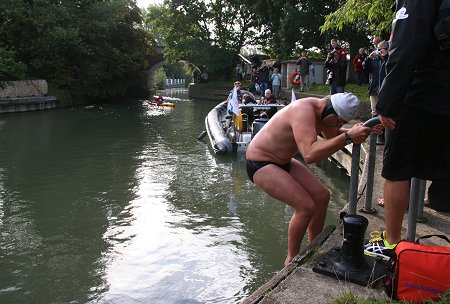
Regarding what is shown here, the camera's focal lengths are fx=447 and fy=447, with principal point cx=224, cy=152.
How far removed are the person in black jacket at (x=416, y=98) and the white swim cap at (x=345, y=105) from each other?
1.35 ft

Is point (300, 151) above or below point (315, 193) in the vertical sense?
above

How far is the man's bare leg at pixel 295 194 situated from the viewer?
3443mm

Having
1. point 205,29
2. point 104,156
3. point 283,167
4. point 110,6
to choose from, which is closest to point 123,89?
point 110,6

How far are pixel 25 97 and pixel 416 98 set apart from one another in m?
24.5

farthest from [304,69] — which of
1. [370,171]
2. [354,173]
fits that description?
[354,173]

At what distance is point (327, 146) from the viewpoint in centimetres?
312

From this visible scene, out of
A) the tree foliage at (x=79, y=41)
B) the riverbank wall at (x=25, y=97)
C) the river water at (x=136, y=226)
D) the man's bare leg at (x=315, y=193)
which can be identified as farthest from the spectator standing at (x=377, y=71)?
Result: the tree foliage at (x=79, y=41)

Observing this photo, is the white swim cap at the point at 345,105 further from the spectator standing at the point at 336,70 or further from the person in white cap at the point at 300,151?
the spectator standing at the point at 336,70

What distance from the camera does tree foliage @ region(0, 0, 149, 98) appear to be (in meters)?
26.0

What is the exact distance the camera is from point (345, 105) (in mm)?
3248

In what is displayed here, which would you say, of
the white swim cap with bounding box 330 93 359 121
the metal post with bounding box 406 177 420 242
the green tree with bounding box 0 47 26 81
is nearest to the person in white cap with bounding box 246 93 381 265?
the white swim cap with bounding box 330 93 359 121

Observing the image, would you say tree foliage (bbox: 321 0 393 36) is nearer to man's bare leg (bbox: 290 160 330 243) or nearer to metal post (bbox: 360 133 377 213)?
metal post (bbox: 360 133 377 213)

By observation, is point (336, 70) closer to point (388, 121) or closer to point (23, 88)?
point (388, 121)

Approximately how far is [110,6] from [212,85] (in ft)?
40.2
